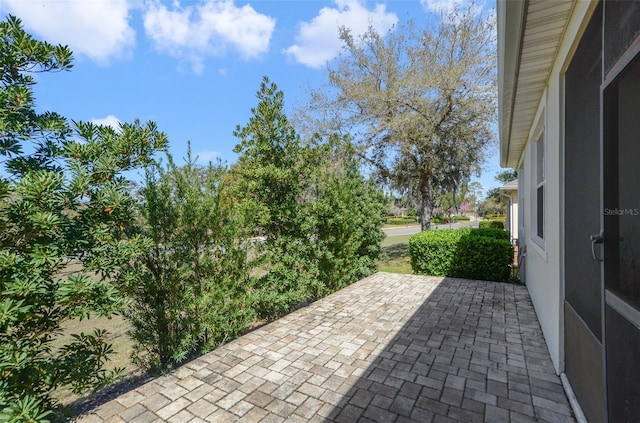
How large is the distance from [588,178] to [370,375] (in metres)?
2.61

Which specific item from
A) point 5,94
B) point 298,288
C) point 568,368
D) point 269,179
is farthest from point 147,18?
point 568,368

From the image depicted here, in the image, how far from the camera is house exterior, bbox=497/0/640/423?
1.39 m

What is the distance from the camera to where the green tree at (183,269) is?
3.22 meters

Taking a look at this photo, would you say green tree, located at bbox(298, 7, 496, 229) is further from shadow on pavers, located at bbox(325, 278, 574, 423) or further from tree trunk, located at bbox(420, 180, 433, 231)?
shadow on pavers, located at bbox(325, 278, 574, 423)

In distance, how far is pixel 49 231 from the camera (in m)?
2.01

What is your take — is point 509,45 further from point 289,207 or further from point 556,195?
point 289,207

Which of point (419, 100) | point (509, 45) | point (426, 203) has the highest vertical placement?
point (419, 100)

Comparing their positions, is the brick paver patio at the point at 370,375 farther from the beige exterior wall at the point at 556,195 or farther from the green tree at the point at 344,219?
the green tree at the point at 344,219

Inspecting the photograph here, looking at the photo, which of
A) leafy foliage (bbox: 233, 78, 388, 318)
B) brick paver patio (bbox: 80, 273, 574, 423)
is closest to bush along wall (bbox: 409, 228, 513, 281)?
brick paver patio (bbox: 80, 273, 574, 423)

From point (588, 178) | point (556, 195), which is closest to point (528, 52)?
Answer: point (556, 195)

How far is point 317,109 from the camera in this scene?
41.2 ft

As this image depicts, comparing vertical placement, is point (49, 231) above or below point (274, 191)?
below

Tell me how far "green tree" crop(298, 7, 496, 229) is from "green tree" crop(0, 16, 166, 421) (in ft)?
32.3

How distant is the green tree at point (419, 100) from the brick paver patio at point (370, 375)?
8.14m
